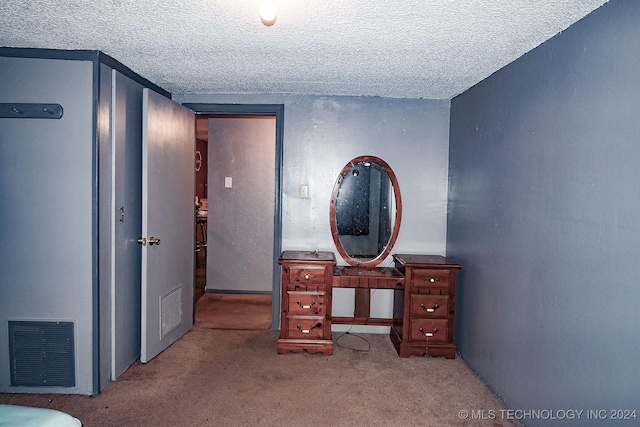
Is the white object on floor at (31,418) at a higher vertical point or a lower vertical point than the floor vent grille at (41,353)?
higher

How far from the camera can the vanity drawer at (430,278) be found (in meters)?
3.27

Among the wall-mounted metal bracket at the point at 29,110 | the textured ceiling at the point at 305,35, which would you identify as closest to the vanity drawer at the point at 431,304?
the textured ceiling at the point at 305,35

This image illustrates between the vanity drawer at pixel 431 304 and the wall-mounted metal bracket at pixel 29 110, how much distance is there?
2945mm

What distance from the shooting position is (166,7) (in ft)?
6.39

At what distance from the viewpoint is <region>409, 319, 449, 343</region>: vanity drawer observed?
3.27 m

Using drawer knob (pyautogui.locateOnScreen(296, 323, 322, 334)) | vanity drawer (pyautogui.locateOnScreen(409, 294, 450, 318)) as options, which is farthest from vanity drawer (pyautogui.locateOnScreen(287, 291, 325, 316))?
vanity drawer (pyautogui.locateOnScreen(409, 294, 450, 318))

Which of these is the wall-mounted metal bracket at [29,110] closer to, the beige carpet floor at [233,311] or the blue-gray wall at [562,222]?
the beige carpet floor at [233,311]

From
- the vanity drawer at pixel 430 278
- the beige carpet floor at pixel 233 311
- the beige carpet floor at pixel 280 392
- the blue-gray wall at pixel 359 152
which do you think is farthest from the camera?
the beige carpet floor at pixel 233 311

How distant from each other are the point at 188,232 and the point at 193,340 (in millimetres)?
1004

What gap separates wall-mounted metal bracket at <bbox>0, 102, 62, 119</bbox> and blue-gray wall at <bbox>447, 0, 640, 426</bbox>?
118 inches

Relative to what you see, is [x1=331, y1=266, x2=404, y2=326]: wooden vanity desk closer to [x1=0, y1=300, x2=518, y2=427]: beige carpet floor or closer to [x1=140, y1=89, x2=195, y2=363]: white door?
[x1=0, y1=300, x2=518, y2=427]: beige carpet floor

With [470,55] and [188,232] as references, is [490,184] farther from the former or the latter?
[188,232]

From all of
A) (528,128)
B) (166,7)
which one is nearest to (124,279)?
(166,7)

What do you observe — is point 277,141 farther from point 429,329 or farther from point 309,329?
point 429,329
